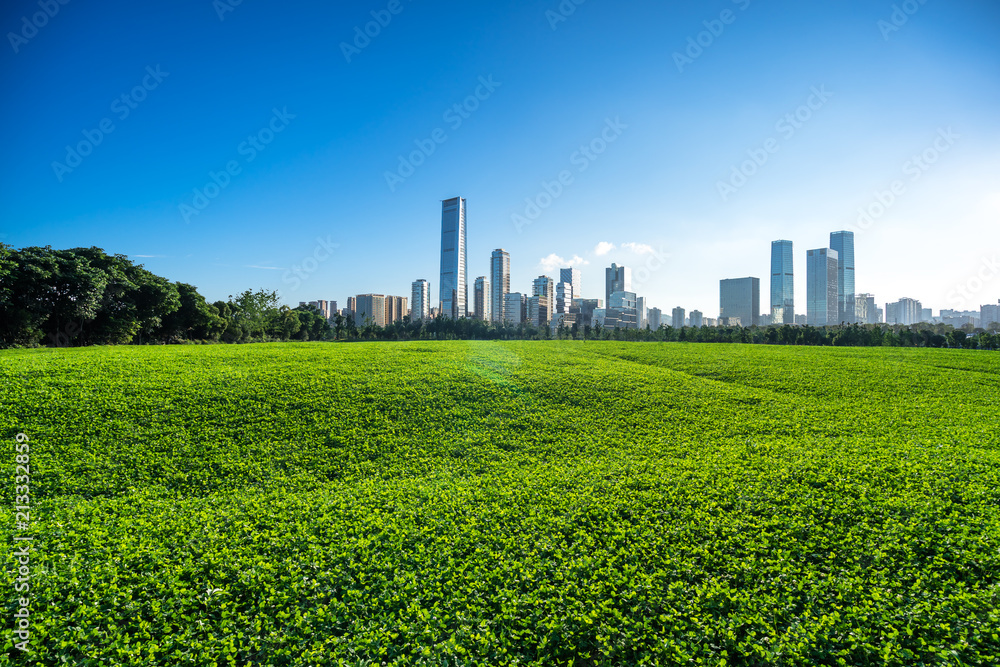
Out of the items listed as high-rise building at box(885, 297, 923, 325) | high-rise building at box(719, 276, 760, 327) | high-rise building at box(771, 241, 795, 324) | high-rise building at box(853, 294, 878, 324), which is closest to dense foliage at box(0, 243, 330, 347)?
high-rise building at box(853, 294, 878, 324)

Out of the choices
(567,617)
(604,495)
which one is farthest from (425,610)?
(604,495)

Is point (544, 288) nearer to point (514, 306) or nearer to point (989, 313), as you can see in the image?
point (514, 306)

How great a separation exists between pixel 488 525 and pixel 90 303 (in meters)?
36.1

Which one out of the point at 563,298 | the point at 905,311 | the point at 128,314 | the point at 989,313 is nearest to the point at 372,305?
the point at 563,298

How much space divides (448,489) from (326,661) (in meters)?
3.89

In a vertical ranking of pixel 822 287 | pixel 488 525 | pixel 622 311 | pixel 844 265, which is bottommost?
pixel 488 525

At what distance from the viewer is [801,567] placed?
218 inches

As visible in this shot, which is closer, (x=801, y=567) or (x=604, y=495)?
(x=801, y=567)

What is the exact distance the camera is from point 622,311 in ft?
529

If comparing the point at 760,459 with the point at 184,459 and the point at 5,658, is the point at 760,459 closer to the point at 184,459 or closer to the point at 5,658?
the point at 5,658

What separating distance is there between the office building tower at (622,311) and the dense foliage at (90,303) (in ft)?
435

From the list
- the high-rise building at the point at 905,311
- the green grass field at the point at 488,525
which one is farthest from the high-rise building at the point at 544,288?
the green grass field at the point at 488,525

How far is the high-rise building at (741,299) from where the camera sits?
17538cm

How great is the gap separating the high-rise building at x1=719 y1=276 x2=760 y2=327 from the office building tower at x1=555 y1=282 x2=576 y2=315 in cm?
6172
